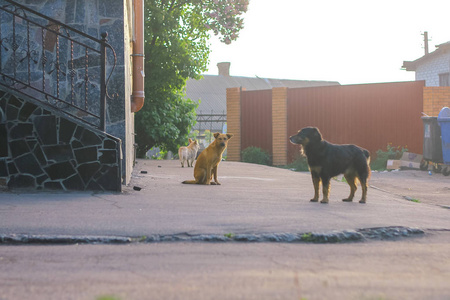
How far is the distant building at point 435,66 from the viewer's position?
32.2 meters

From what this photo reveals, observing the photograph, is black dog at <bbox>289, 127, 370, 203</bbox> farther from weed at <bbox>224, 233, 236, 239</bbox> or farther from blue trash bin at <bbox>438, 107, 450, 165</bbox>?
blue trash bin at <bbox>438, 107, 450, 165</bbox>

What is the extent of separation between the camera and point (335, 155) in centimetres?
810

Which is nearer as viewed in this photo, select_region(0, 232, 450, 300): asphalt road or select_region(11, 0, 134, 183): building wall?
select_region(0, 232, 450, 300): asphalt road

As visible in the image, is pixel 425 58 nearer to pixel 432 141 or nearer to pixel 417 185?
pixel 432 141

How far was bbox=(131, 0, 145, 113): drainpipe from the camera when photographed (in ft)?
39.5

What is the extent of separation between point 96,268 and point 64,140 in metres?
4.22

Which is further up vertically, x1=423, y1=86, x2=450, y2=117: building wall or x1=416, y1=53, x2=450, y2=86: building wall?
x1=416, y1=53, x2=450, y2=86: building wall

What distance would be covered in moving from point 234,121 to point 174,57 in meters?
6.50

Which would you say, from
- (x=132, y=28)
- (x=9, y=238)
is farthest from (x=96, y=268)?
(x=132, y=28)

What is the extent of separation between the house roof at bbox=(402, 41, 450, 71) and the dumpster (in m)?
14.2

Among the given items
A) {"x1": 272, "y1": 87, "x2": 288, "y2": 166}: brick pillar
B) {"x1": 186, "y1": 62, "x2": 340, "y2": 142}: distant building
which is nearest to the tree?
{"x1": 272, "y1": 87, "x2": 288, "y2": 166}: brick pillar

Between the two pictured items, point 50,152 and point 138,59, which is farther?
point 138,59

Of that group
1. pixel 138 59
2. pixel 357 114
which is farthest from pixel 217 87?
pixel 138 59

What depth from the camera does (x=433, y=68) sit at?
111ft
